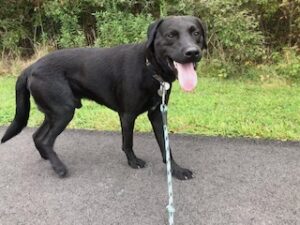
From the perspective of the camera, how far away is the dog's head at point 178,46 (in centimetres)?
380

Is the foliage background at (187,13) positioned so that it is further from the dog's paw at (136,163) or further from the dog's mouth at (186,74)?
the dog's mouth at (186,74)

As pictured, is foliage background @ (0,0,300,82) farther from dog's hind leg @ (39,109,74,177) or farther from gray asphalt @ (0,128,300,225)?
dog's hind leg @ (39,109,74,177)

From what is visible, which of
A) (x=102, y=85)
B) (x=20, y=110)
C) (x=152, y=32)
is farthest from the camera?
(x=20, y=110)

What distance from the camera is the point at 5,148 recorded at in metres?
5.21

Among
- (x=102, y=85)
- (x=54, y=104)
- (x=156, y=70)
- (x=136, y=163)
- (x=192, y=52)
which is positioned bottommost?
(x=136, y=163)

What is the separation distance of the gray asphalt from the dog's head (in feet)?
2.98

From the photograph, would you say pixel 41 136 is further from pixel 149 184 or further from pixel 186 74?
pixel 186 74

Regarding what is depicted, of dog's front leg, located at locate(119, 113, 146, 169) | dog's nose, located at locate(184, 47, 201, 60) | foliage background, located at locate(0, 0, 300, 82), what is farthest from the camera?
foliage background, located at locate(0, 0, 300, 82)

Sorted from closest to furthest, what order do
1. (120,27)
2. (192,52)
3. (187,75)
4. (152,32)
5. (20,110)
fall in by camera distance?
(192,52) → (187,75) → (152,32) → (20,110) → (120,27)

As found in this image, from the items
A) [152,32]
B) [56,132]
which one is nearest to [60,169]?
[56,132]

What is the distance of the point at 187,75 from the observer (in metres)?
3.85

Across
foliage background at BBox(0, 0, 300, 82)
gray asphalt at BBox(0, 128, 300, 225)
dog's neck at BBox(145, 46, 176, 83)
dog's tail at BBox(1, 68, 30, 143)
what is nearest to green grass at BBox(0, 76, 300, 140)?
gray asphalt at BBox(0, 128, 300, 225)

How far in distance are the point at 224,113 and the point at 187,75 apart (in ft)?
7.50

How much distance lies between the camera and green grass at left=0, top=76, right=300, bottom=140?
541 cm
